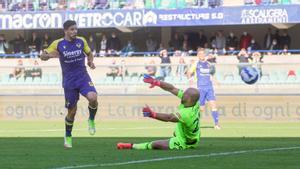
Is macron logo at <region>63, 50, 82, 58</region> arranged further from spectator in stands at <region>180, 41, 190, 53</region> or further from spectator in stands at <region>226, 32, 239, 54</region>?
spectator in stands at <region>180, 41, 190, 53</region>

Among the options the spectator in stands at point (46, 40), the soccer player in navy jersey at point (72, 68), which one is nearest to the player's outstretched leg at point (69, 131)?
the soccer player in navy jersey at point (72, 68)

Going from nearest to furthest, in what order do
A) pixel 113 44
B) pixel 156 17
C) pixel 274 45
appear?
1. pixel 274 45
2. pixel 156 17
3. pixel 113 44

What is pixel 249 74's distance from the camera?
27656mm

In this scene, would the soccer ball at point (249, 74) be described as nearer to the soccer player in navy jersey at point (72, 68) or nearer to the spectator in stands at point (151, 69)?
the spectator in stands at point (151, 69)

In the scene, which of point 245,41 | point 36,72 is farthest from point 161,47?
point 36,72

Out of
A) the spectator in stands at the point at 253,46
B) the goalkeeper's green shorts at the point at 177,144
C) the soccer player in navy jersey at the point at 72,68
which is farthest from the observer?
the spectator in stands at the point at 253,46

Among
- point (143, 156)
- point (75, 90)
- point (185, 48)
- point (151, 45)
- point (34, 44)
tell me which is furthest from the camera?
point (34, 44)

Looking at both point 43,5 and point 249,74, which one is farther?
point 43,5

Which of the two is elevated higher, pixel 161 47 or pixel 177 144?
pixel 161 47

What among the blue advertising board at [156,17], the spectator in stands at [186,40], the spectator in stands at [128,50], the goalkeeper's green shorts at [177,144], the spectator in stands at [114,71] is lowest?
the goalkeeper's green shorts at [177,144]

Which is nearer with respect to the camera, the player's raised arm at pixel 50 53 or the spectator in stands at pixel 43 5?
the player's raised arm at pixel 50 53

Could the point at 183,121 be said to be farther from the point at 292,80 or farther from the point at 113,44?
the point at 113,44

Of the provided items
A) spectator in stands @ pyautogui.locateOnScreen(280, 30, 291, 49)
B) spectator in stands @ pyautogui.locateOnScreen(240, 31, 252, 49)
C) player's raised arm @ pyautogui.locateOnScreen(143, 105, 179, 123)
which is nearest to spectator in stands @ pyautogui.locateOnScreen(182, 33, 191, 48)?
spectator in stands @ pyautogui.locateOnScreen(240, 31, 252, 49)

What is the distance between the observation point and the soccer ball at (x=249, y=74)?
2750cm
